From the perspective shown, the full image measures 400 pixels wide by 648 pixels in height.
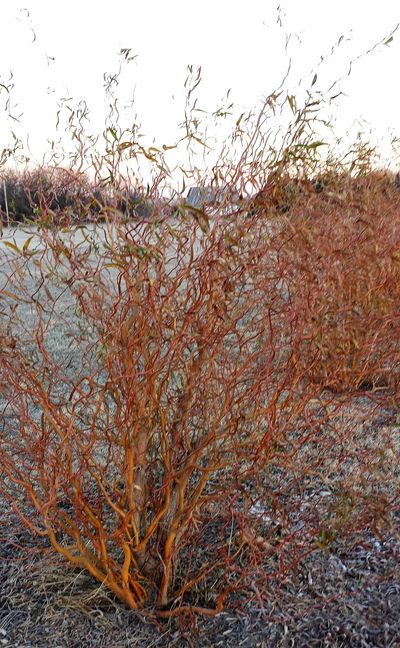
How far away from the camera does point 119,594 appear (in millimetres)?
2217

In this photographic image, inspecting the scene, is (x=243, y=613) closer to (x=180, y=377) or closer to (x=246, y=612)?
(x=246, y=612)

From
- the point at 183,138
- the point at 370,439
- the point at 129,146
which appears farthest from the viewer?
the point at 370,439

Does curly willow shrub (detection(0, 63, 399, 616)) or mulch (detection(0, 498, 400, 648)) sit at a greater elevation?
curly willow shrub (detection(0, 63, 399, 616))

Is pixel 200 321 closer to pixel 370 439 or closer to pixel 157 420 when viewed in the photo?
pixel 157 420

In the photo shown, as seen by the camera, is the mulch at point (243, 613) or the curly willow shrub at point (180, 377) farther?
the mulch at point (243, 613)

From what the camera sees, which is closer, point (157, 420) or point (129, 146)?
point (129, 146)

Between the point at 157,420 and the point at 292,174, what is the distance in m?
0.90

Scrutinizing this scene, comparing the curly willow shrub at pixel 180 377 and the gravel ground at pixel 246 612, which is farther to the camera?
the gravel ground at pixel 246 612

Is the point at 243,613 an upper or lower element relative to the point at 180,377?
lower

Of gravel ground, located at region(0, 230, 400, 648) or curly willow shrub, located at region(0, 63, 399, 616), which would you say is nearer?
curly willow shrub, located at region(0, 63, 399, 616)

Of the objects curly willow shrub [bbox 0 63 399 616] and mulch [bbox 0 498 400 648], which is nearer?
curly willow shrub [bbox 0 63 399 616]

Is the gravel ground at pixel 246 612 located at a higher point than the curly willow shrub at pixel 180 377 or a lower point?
lower

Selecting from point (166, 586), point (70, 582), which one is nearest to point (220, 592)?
point (166, 586)

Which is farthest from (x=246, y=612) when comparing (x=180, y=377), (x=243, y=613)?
(x=180, y=377)
